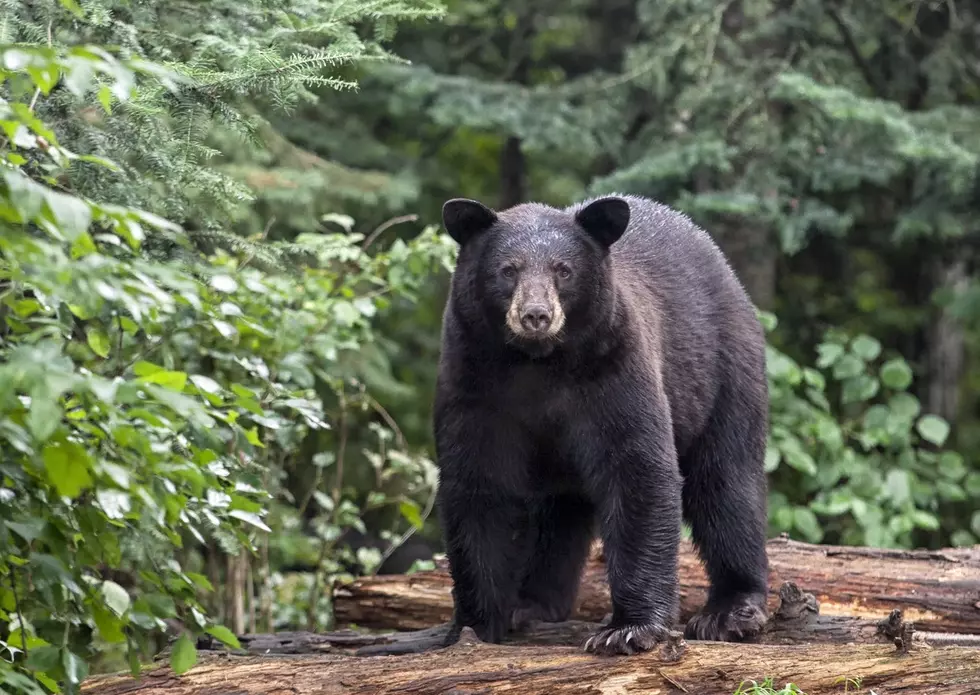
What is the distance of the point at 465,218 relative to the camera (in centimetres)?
479

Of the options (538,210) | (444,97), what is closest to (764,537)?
(538,210)

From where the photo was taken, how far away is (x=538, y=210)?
4895 mm

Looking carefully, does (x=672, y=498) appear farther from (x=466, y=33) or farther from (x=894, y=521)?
(x=466, y=33)

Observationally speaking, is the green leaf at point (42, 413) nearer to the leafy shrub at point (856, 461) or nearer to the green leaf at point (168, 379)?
the green leaf at point (168, 379)

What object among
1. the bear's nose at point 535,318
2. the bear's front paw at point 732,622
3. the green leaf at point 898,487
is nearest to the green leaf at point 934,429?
the green leaf at point 898,487

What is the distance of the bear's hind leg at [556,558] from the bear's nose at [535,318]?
1.18 m

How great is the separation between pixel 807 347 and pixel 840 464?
251 cm

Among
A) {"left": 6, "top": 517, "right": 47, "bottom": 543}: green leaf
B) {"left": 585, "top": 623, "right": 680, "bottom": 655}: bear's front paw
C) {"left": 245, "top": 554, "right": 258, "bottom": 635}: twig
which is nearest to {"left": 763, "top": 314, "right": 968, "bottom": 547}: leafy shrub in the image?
{"left": 245, "top": 554, "right": 258, "bottom": 635}: twig

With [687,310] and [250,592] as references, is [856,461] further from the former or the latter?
[250,592]

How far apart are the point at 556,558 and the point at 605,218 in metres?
1.56

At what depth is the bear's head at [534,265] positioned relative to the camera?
4566mm

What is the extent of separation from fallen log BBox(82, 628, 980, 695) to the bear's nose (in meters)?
1.15

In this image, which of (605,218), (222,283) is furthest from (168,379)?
(605,218)

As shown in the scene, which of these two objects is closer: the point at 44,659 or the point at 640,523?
the point at 44,659
